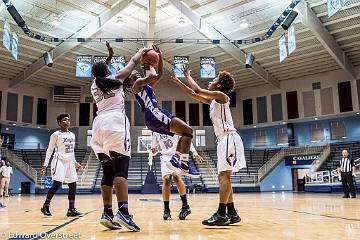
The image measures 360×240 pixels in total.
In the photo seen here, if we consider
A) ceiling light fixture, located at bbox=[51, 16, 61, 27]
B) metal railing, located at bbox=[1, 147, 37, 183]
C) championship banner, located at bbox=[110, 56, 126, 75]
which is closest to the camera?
championship banner, located at bbox=[110, 56, 126, 75]

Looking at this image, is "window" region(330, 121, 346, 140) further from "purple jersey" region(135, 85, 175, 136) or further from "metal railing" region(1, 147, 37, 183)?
"purple jersey" region(135, 85, 175, 136)

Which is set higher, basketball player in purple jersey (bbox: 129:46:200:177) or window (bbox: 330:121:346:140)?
window (bbox: 330:121:346:140)

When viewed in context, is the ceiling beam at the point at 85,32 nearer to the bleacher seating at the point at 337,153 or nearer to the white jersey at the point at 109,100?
the white jersey at the point at 109,100

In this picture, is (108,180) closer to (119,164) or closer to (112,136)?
(119,164)

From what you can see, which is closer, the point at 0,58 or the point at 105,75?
the point at 105,75

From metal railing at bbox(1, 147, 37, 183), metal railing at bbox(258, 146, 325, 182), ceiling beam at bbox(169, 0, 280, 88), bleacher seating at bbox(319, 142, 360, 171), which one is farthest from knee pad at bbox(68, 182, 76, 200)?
metal railing at bbox(258, 146, 325, 182)

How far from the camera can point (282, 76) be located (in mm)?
27047

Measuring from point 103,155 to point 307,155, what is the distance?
23519 millimetres

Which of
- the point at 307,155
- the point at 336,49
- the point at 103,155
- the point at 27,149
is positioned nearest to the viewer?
the point at 103,155

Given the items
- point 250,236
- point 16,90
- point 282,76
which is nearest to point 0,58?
point 16,90

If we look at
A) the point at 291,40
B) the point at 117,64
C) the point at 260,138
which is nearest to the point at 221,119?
the point at 291,40

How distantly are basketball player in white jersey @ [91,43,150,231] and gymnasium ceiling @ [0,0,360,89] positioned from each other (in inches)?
539

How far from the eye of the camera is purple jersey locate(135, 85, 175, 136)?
162 inches

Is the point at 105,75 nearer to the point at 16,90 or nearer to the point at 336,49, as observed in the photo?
the point at 336,49
